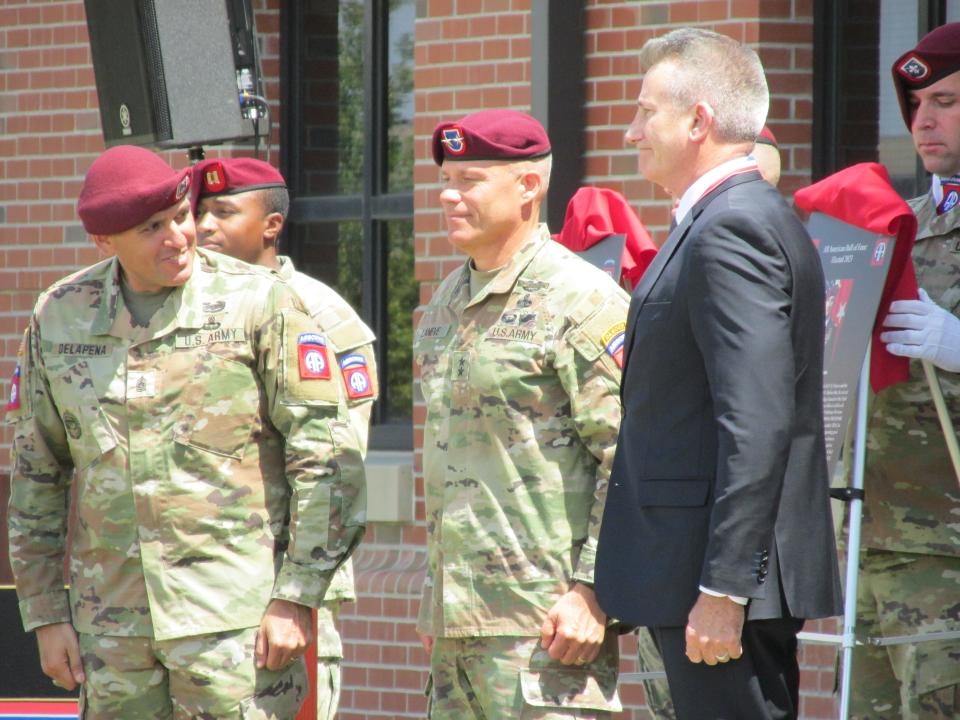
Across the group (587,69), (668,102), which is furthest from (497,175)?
(587,69)

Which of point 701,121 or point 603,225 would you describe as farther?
point 603,225

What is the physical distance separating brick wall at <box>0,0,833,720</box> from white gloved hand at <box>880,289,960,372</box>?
180 cm

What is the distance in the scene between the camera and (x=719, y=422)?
3.14 metres

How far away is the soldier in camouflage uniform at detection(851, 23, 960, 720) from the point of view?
457cm

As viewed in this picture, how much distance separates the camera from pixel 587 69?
6465mm

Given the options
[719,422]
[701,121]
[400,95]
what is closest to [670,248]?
[701,121]

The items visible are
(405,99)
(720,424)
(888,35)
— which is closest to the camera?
(720,424)

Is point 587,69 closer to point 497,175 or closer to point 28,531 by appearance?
point 497,175

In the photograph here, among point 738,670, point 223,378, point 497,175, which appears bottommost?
point 738,670

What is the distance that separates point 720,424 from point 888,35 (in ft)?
11.6

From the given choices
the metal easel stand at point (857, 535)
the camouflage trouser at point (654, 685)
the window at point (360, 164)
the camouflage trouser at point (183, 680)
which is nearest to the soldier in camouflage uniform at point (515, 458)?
the camouflage trouser at point (183, 680)

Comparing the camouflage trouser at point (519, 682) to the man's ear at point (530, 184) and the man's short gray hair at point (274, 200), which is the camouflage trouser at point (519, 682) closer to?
the man's ear at point (530, 184)

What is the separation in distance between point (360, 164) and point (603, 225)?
2.42 metres

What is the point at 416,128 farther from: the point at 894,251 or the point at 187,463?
the point at 187,463
